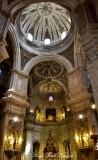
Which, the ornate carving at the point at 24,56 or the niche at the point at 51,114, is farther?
the niche at the point at 51,114

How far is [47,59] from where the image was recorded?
20.0 m

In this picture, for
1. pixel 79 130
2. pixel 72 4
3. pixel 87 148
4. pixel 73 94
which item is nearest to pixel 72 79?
pixel 73 94

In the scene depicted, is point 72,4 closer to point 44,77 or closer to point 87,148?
point 87,148

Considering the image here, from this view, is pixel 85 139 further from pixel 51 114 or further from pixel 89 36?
pixel 51 114

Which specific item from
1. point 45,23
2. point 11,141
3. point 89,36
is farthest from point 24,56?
point 89,36

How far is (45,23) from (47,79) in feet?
25.8

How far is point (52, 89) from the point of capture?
25.3 metres

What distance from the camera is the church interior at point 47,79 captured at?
1077cm

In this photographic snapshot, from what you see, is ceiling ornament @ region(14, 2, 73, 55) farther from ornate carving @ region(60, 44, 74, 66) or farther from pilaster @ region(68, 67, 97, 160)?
pilaster @ region(68, 67, 97, 160)

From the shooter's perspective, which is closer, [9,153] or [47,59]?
[9,153]

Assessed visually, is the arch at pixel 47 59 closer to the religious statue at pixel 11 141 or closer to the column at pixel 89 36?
the religious statue at pixel 11 141

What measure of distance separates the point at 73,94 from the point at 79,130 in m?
3.58

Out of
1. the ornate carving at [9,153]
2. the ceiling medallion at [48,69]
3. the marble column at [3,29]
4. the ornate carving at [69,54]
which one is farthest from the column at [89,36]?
the ceiling medallion at [48,69]

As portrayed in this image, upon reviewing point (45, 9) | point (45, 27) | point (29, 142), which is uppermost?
point (45, 9)
